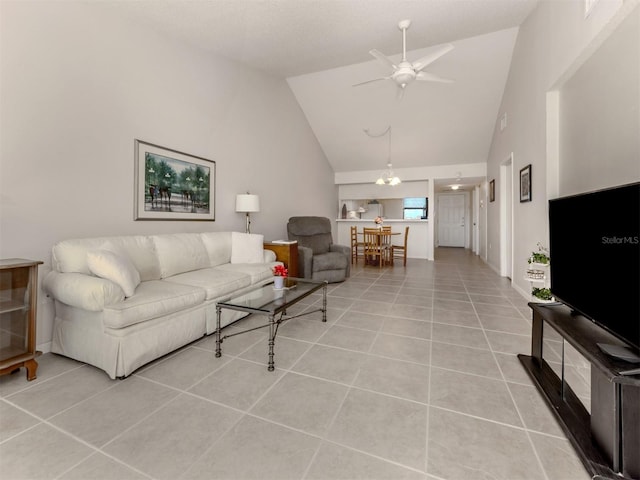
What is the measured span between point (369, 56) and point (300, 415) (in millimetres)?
4654

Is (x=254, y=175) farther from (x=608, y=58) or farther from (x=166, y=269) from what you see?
(x=608, y=58)

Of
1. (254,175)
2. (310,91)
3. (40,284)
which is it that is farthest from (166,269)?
(310,91)

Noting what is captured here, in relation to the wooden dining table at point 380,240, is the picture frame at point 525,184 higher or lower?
higher

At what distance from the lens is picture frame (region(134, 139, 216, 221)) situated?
9.61 ft

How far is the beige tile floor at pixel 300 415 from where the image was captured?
1177 mm

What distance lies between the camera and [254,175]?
4.61 metres

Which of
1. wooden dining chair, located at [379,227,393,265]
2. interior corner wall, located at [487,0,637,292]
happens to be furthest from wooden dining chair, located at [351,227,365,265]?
interior corner wall, located at [487,0,637,292]

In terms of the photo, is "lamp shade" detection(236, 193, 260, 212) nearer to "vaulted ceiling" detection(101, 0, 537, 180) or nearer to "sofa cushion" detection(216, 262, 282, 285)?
"sofa cushion" detection(216, 262, 282, 285)

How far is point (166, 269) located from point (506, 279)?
5031 millimetres

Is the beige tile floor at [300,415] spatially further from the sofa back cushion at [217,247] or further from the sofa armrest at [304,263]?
the sofa armrest at [304,263]

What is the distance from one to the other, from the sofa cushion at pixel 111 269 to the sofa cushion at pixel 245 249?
1531 mm

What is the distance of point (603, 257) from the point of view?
1361mm

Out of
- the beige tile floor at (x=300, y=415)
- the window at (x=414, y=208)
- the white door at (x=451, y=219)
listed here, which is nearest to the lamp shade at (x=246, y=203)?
the beige tile floor at (x=300, y=415)

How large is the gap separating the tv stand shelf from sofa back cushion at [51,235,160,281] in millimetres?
3047
